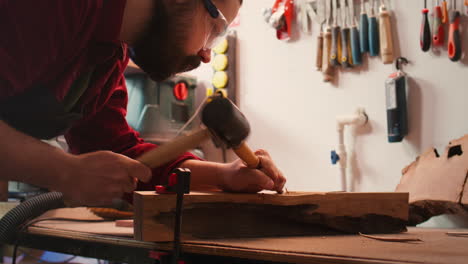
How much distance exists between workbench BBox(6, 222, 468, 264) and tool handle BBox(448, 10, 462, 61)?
1258 mm

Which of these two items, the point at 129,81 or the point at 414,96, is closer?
the point at 414,96

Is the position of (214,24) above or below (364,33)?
below

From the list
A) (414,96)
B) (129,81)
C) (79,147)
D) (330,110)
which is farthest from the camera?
(129,81)

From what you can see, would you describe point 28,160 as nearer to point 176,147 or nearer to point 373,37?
point 176,147

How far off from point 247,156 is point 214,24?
1.06 ft

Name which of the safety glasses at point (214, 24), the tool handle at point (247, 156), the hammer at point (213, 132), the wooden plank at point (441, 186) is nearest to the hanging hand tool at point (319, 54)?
the wooden plank at point (441, 186)

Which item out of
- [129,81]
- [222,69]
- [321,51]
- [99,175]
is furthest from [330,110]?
[99,175]

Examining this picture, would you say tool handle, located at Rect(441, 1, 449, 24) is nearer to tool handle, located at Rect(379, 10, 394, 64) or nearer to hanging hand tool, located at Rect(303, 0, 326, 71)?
tool handle, located at Rect(379, 10, 394, 64)

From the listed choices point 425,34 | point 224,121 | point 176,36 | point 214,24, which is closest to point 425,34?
point 425,34

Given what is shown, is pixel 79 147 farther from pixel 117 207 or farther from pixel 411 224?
pixel 411 224

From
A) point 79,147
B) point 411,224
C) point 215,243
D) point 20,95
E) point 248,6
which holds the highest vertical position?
point 248,6

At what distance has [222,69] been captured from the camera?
3088mm

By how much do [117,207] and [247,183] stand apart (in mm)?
690

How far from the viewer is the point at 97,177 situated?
2.54 ft
